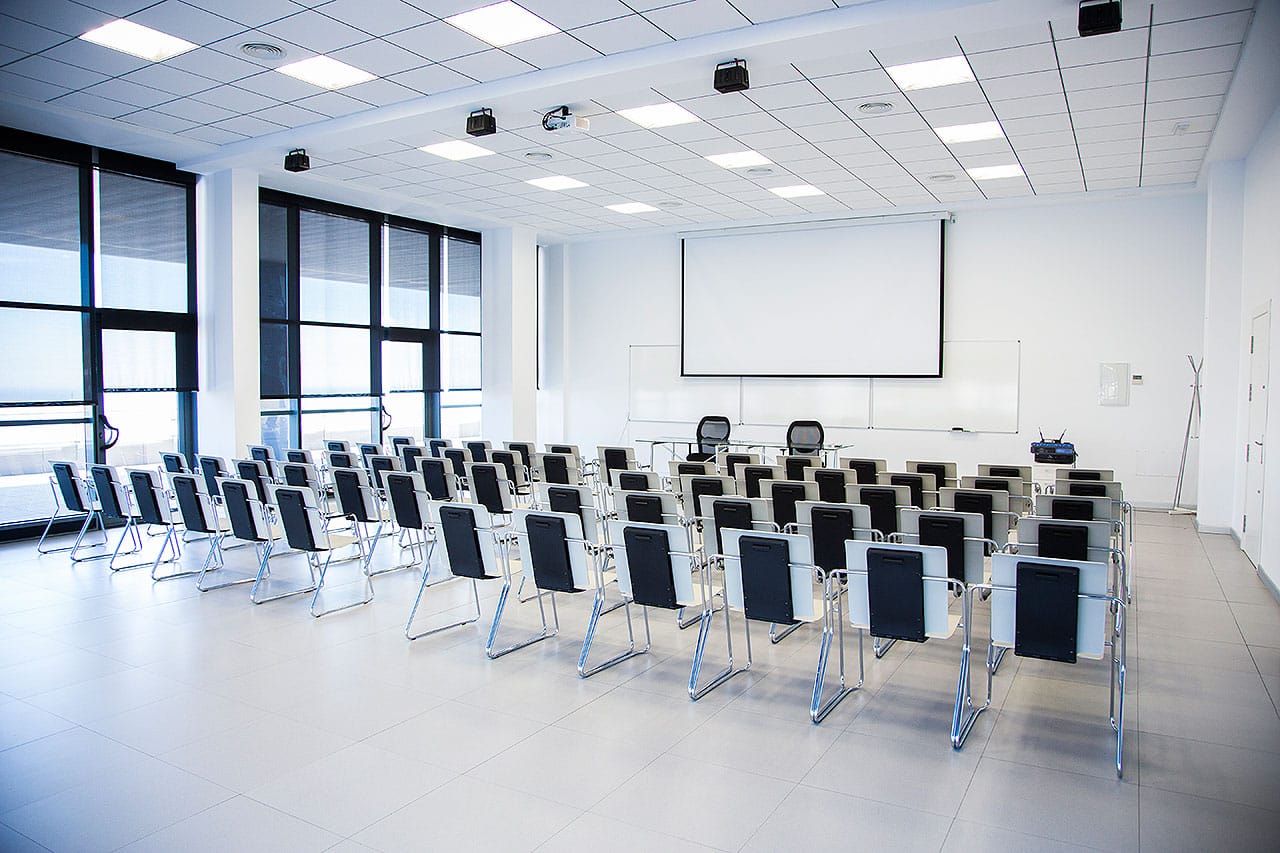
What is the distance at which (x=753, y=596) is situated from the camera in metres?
4.65

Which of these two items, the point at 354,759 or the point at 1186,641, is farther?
the point at 1186,641

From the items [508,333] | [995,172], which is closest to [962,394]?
[995,172]

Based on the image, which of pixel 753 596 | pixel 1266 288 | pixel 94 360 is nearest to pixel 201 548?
pixel 94 360

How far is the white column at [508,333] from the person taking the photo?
46.0ft

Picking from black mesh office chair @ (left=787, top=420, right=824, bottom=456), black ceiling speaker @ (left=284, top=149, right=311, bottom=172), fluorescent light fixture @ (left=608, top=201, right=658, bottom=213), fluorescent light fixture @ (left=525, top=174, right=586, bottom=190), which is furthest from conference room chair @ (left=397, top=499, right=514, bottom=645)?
fluorescent light fixture @ (left=608, top=201, right=658, bottom=213)

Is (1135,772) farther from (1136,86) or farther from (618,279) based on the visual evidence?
(618,279)

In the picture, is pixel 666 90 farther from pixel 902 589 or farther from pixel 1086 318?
pixel 1086 318

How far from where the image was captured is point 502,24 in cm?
612

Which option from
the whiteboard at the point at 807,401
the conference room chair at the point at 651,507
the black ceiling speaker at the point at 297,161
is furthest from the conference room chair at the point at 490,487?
the whiteboard at the point at 807,401

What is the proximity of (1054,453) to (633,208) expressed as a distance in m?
6.51

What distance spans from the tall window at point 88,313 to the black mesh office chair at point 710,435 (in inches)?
266

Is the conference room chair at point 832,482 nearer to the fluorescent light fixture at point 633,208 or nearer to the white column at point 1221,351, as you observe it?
the white column at point 1221,351

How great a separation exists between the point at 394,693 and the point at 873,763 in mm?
2496

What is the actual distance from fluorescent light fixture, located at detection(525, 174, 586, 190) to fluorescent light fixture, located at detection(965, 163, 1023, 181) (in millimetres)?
4654
